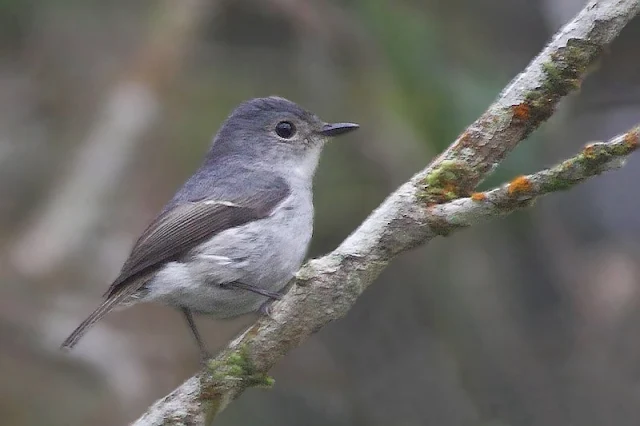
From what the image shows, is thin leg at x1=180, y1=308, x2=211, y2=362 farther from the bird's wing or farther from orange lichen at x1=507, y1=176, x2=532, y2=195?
orange lichen at x1=507, y1=176, x2=532, y2=195

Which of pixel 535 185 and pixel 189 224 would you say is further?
pixel 189 224

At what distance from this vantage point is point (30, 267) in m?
6.54

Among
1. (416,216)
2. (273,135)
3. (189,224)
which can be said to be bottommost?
(416,216)

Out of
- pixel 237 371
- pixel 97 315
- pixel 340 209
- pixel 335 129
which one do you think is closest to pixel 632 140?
pixel 237 371

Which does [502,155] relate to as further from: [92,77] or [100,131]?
[92,77]

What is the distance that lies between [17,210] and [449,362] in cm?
379

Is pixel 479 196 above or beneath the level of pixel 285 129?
beneath

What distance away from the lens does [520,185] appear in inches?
110

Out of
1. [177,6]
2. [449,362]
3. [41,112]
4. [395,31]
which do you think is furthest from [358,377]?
[41,112]

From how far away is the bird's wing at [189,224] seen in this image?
12.4 feet

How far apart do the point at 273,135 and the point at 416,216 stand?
5.57 feet

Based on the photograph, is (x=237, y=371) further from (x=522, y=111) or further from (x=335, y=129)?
(x=335, y=129)

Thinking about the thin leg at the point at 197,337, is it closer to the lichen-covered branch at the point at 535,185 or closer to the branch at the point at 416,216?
the branch at the point at 416,216

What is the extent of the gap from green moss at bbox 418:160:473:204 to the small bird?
2.66 feet
